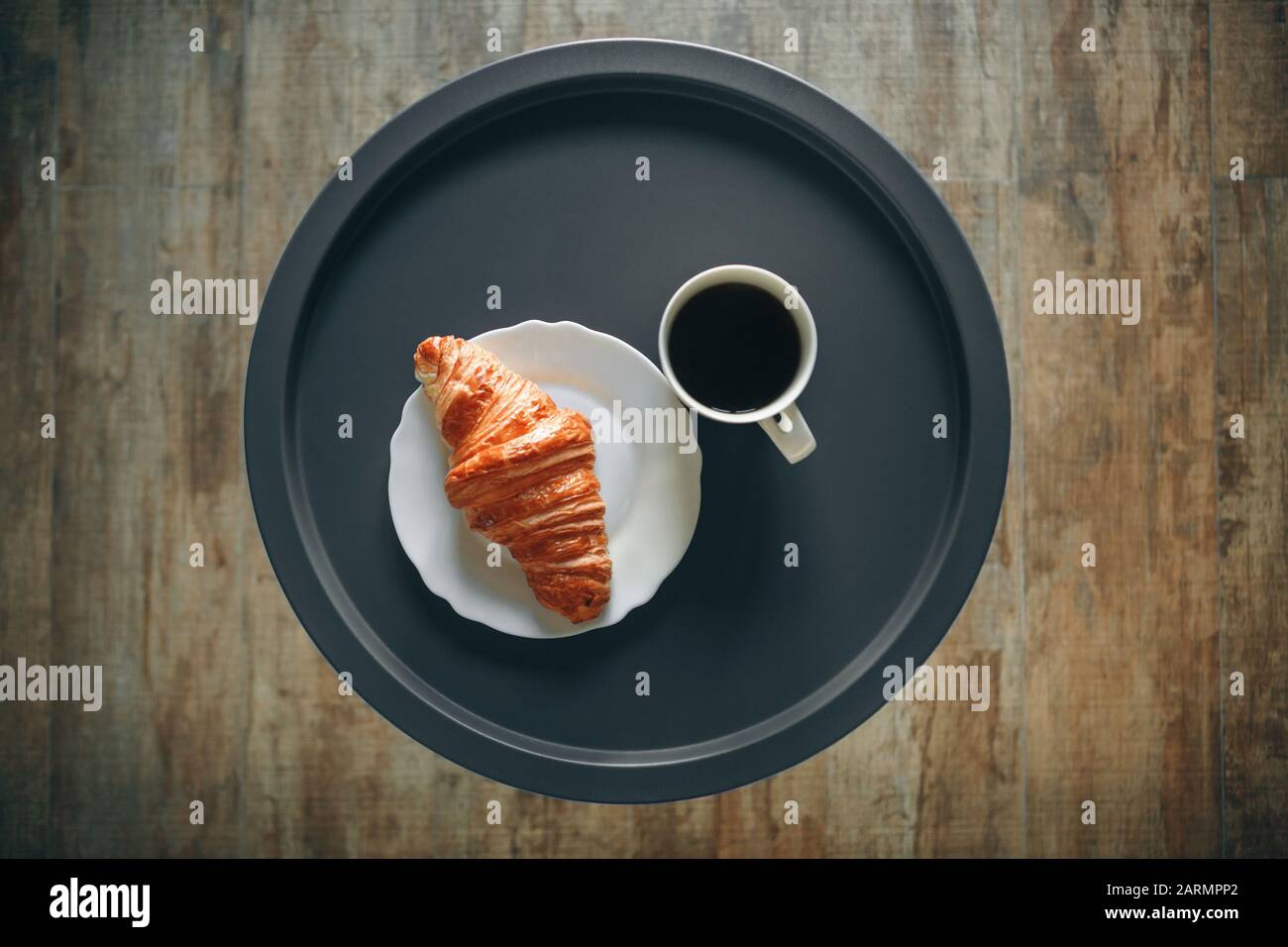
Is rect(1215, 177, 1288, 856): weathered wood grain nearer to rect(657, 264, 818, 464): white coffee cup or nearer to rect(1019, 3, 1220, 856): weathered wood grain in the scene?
rect(1019, 3, 1220, 856): weathered wood grain

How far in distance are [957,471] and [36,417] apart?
4.80ft

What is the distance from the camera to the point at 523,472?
3.06 feet

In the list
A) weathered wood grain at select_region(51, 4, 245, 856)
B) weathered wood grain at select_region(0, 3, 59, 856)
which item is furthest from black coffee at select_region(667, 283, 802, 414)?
weathered wood grain at select_region(0, 3, 59, 856)

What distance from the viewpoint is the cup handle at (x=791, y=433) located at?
0.89 m

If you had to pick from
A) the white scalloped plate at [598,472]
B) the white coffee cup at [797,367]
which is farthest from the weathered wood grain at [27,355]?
the white coffee cup at [797,367]

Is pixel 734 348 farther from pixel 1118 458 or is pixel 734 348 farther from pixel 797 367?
pixel 1118 458

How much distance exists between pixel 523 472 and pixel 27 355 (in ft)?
3.61

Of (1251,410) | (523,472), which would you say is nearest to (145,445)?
(523,472)

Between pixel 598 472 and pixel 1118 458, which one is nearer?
pixel 598 472

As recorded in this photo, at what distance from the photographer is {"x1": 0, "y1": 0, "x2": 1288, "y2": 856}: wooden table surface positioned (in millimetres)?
1484
